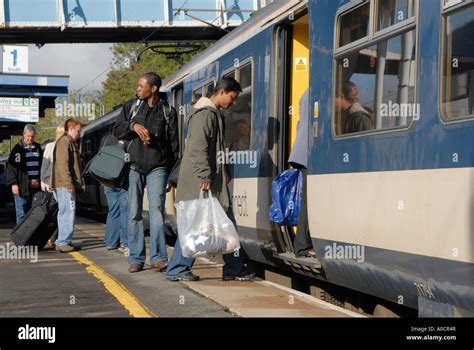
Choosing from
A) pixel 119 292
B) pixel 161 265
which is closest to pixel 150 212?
pixel 161 265

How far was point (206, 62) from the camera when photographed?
471 inches

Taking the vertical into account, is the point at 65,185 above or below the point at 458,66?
below

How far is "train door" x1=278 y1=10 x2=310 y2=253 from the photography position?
878 cm

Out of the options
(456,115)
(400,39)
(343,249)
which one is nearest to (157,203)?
(343,249)

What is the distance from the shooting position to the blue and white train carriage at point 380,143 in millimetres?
5340

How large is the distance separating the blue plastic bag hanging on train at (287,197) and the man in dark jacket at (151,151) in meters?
1.34

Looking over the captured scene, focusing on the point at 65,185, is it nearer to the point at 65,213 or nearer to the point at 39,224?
the point at 65,213

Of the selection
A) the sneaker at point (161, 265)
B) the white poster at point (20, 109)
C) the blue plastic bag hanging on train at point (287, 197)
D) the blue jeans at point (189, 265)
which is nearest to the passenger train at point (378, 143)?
the blue plastic bag hanging on train at point (287, 197)

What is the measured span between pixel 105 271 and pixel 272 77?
2750mm

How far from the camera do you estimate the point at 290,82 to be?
8.90 m

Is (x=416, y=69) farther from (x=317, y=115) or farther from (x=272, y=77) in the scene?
(x=272, y=77)

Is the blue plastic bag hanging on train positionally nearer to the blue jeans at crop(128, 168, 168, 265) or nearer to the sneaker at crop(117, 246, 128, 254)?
the blue jeans at crop(128, 168, 168, 265)

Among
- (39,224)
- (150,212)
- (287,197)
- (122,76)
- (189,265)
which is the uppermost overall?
(122,76)

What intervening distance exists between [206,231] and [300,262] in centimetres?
95
